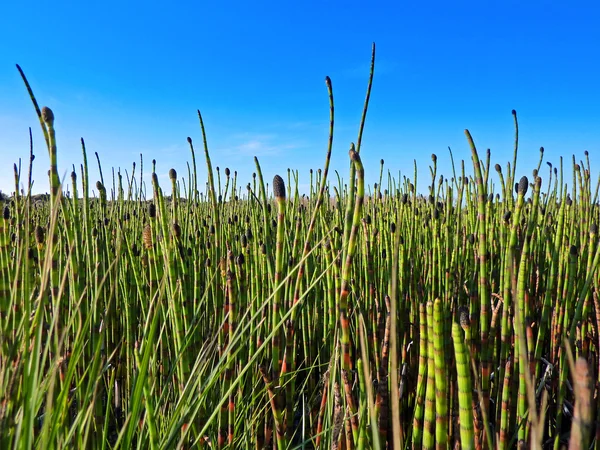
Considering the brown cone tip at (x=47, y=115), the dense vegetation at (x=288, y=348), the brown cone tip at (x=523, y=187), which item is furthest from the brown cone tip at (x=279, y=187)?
the brown cone tip at (x=523, y=187)

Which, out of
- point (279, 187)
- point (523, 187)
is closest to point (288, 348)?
point (279, 187)

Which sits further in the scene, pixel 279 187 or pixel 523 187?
pixel 523 187

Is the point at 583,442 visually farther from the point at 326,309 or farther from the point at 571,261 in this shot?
the point at 326,309

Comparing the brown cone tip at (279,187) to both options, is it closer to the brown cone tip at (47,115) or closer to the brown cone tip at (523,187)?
the brown cone tip at (47,115)

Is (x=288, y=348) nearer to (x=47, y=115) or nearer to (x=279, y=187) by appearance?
(x=279, y=187)

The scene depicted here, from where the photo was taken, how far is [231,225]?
220 cm

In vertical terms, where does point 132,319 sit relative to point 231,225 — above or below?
below

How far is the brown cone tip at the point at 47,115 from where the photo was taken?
0.59 m

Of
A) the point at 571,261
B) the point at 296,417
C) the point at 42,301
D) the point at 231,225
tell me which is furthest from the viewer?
the point at 231,225

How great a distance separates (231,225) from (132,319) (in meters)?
1.00

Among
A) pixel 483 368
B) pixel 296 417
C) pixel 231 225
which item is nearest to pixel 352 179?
pixel 483 368

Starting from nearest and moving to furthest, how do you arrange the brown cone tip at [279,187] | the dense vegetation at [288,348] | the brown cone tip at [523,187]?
the dense vegetation at [288,348] → the brown cone tip at [279,187] → the brown cone tip at [523,187]

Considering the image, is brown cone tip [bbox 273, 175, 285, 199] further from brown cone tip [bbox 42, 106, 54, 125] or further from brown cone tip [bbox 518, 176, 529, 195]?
brown cone tip [bbox 518, 176, 529, 195]

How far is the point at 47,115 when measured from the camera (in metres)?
0.59
